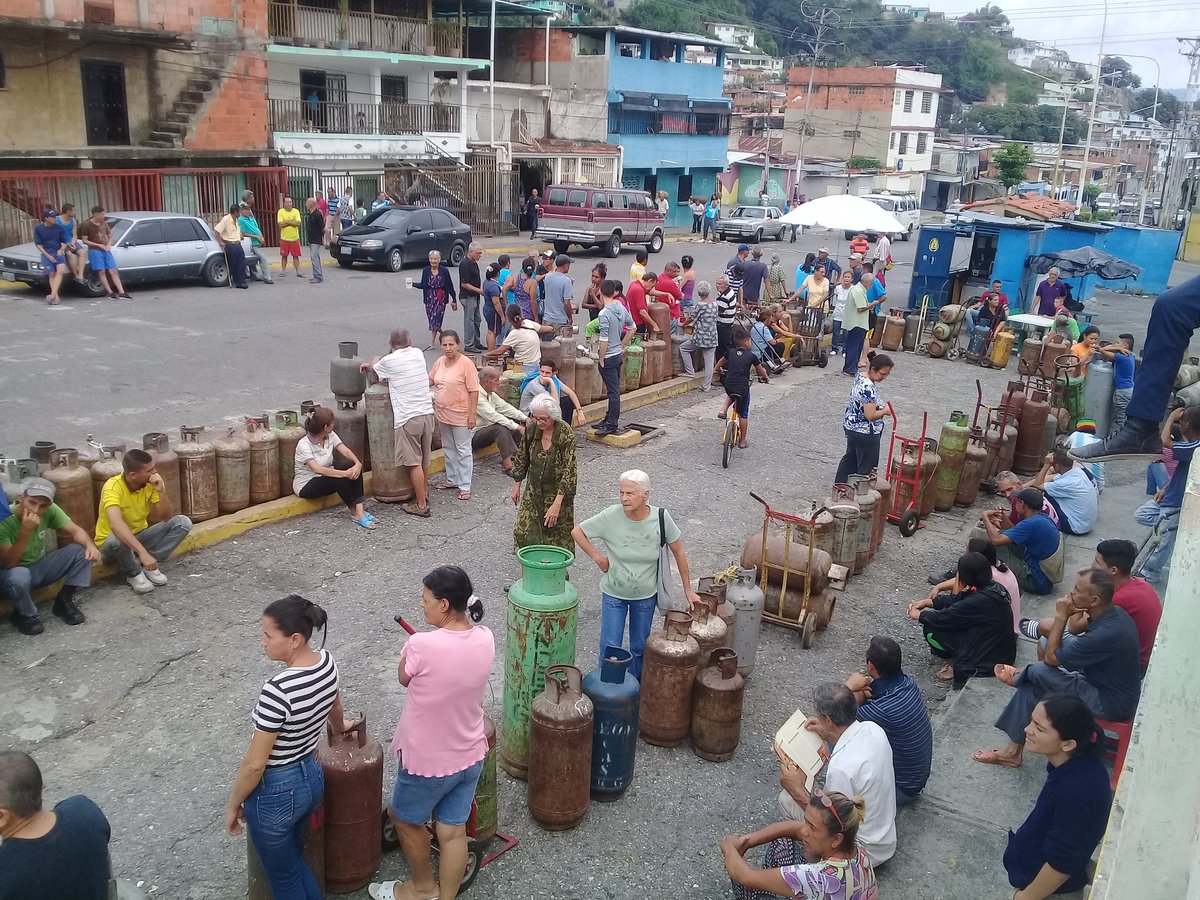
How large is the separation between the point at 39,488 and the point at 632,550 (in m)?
4.09

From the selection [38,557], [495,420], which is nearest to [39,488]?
[38,557]

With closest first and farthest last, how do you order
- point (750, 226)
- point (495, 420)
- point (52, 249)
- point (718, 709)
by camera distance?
point (718, 709), point (495, 420), point (52, 249), point (750, 226)

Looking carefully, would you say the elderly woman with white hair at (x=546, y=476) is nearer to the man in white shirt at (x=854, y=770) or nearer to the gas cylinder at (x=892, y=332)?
the man in white shirt at (x=854, y=770)

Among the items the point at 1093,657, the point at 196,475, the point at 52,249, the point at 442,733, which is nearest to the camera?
the point at 442,733

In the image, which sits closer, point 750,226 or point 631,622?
point 631,622

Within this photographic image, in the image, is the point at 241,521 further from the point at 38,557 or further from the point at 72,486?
the point at 38,557

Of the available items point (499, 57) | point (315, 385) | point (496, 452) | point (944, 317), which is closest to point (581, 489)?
point (496, 452)

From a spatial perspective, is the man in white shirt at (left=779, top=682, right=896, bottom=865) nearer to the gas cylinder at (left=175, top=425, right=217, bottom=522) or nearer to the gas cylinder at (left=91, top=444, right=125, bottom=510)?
the gas cylinder at (left=91, top=444, right=125, bottom=510)

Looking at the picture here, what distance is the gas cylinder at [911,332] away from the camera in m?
19.2

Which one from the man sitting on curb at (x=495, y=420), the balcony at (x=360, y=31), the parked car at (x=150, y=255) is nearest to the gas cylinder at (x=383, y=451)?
the man sitting on curb at (x=495, y=420)

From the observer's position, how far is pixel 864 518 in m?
8.95

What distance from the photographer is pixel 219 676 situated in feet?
21.3

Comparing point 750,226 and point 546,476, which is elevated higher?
point 750,226

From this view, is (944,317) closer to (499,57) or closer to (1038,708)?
(1038,708)
